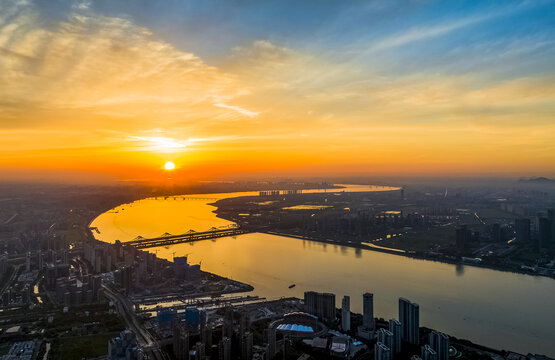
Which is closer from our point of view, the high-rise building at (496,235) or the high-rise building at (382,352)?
the high-rise building at (382,352)

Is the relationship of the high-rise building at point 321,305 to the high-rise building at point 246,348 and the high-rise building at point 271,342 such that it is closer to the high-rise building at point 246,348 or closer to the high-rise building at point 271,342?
the high-rise building at point 271,342

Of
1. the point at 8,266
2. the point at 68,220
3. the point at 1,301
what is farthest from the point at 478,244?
the point at 68,220

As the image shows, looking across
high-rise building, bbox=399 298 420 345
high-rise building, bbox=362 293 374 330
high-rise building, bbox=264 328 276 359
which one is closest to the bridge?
high-rise building, bbox=264 328 276 359

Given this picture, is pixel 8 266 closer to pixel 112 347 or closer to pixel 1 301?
pixel 1 301

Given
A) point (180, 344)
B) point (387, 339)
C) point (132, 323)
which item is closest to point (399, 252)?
point (387, 339)

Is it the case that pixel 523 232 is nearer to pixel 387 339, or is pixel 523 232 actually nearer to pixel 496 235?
pixel 496 235

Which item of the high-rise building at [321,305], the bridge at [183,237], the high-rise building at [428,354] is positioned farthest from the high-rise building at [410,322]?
the bridge at [183,237]
